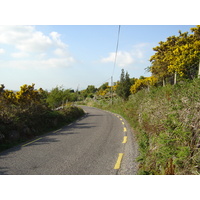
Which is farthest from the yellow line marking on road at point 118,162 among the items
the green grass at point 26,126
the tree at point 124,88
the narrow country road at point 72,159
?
the tree at point 124,88

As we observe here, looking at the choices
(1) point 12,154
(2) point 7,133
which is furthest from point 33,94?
(1) point 12,154

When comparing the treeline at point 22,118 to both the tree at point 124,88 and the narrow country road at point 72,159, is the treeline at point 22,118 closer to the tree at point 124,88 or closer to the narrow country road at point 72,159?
the narrow country road at point 72,159

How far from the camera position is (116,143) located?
7.51 m

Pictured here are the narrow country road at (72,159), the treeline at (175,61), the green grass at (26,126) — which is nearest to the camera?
the narrow country road at (72,159)

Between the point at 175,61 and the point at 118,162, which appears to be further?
the point at 175,61

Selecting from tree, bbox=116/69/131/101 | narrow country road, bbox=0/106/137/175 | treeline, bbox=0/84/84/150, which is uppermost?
tree, bbox=116/69/131/101

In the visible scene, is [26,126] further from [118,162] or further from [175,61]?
[175,61]

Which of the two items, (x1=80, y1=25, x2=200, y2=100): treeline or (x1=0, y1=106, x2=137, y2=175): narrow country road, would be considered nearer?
(x1=0, y1=106, x2=137, y2=175): narrow country road

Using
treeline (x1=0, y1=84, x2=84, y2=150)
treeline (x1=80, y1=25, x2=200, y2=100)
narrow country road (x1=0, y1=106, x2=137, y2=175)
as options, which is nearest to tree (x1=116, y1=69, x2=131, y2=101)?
treeline (x1=80, y1=25, x2=200, y2=100)

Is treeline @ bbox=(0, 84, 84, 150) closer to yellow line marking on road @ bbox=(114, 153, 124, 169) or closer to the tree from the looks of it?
yellow line marking on road @ bbox=(114, 153, 124, 169)

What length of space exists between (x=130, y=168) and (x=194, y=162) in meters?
1.62

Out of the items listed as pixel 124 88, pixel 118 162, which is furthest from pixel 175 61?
pixel 124 88

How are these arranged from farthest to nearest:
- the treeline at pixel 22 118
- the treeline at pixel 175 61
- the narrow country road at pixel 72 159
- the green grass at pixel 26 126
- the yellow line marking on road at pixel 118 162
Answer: the treeline at pixel 175 61
the treeline at pixel 22 118
the green grass at pixel 26 126
the yellow line marking on road at pixel 118 162
the narrow country road at pixel 72 159

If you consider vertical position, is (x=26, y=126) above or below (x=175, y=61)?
below
